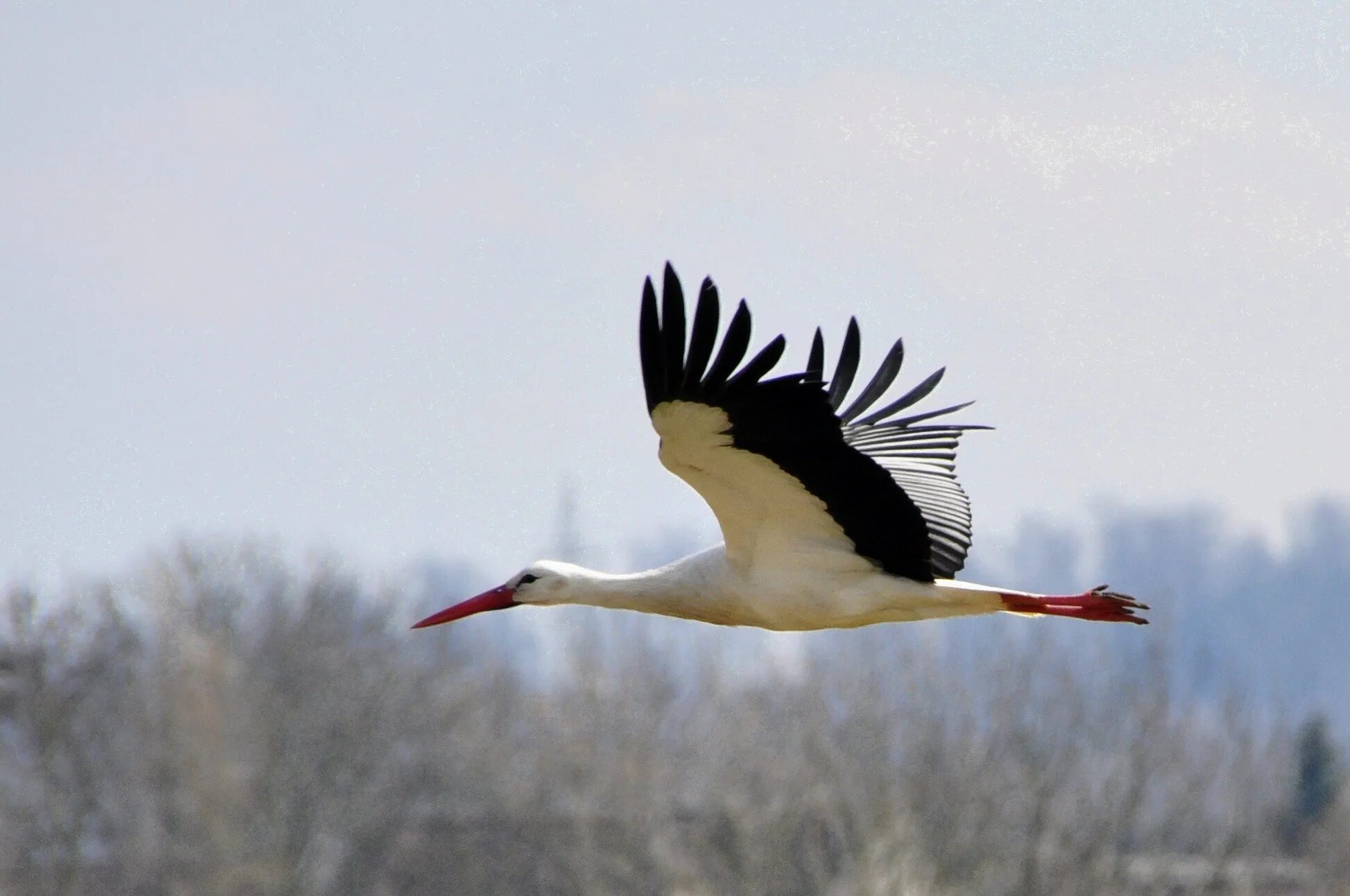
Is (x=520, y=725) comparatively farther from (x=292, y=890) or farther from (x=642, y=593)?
(x=642, y=593)

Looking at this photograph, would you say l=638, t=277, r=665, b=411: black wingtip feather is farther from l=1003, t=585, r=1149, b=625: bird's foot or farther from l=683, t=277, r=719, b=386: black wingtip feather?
l=1003, t=585, r=1149, b=625: bird's foot

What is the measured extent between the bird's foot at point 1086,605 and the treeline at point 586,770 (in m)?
23.3

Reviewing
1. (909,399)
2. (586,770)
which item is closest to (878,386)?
(909,399)

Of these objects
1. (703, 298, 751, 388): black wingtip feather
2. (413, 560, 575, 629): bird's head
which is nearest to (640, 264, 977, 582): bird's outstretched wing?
(703, 298, 751, 388): black wingtip feather

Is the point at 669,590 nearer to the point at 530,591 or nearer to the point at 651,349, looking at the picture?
the point at 530,591

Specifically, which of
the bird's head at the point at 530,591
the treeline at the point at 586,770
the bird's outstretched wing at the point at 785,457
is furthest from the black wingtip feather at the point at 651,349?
the treeline at the point at 586,770

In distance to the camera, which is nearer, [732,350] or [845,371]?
[732,350]

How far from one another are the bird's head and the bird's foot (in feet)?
6.74

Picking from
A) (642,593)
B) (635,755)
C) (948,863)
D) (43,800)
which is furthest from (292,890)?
(642,593)

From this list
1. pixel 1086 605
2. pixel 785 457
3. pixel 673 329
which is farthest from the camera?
pixel 1086 605

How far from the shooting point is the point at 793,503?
10.1 meters

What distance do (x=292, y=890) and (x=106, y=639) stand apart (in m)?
6.26

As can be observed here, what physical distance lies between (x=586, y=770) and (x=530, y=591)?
36.5 meters

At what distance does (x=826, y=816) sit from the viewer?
37.8 metres
